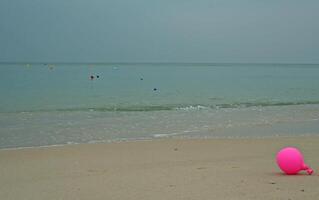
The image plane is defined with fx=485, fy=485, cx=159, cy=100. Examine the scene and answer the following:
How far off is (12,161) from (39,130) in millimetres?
5856

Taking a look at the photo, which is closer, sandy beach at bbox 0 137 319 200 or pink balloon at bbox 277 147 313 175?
sandy beach at bbox 0 137 319 200

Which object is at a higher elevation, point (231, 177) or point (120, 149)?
point (120, 149)

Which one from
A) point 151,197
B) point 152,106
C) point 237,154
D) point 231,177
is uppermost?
point 152,106

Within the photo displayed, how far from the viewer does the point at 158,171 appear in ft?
26.2

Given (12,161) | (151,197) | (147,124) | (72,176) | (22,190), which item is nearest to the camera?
(151,197)

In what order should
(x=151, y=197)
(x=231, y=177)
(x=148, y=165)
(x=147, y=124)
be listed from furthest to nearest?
1. (x=147, y=124)
2. (x=148, y=165)
3. (x=231, y=177)
4. (x=151, y=197)

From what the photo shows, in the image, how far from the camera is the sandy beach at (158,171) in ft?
20.2

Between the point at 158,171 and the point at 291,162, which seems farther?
the point at 158,171

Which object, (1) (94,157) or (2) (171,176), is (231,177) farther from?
(1) (94,157)

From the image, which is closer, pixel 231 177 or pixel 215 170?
pixel 231 177

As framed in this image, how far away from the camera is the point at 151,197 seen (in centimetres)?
590

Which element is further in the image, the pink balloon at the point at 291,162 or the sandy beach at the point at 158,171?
the pink balloon at the point at 291,162

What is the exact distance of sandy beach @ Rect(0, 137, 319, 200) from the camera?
20.2ft

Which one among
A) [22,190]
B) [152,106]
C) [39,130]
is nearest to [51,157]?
[22,190]
